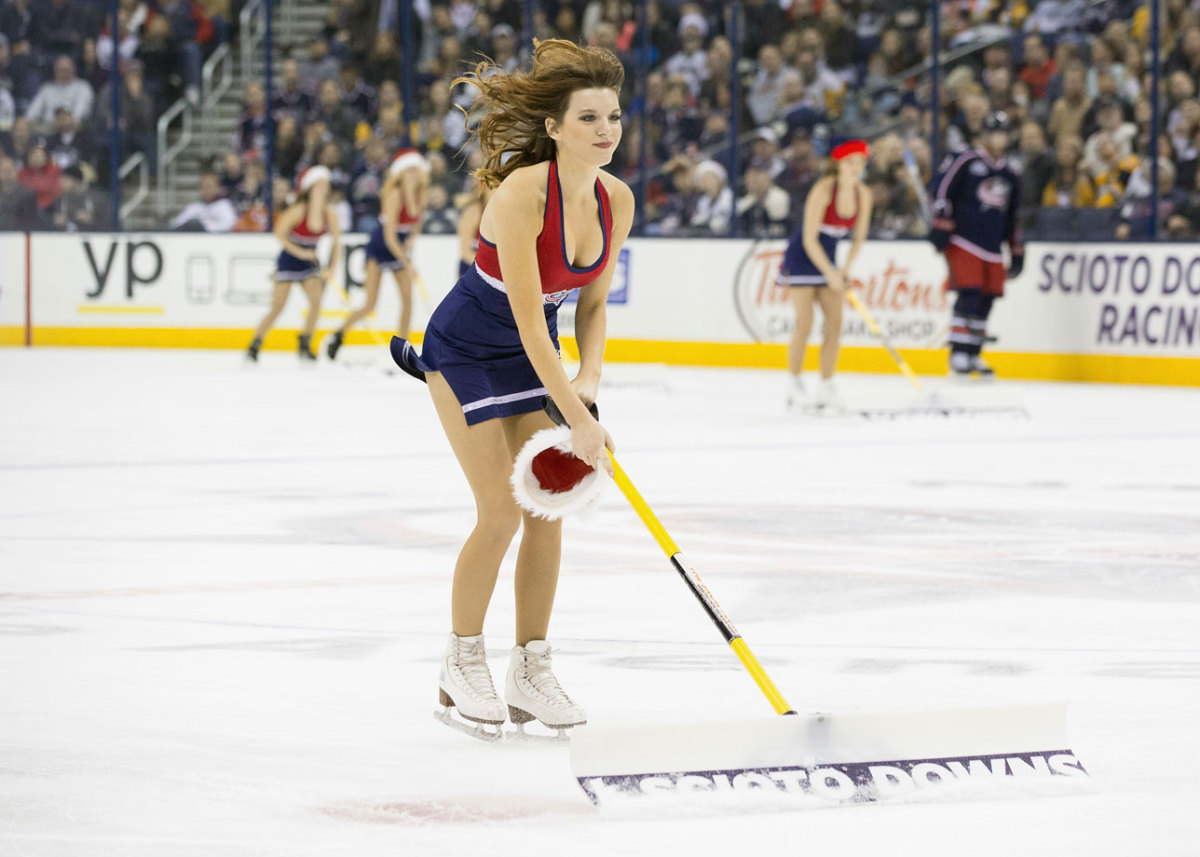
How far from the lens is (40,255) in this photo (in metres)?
17.1

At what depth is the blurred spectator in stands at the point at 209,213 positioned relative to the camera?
17203mm

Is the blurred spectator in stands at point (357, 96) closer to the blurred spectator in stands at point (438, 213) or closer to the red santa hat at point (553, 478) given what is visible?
the blurred spectator in stands at point (438, 213)

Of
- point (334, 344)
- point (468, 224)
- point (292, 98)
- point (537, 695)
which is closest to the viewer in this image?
point (537, 695)

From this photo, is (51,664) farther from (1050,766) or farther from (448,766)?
(1050,766)

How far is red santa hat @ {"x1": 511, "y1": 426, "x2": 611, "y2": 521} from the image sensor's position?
3.52 meters

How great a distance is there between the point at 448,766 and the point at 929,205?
1087 centimetres

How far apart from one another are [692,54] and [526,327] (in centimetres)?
1270

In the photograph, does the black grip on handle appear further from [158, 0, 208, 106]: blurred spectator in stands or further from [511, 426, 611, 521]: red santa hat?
[158, 0, 208, 106]: blurred spectator in stands

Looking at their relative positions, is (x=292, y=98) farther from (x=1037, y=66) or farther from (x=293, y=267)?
(x=1037, y=66)

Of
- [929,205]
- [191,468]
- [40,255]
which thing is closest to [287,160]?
[40,255]

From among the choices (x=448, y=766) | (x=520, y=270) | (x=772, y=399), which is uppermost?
(x=520, y=270)

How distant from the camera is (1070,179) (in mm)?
13383

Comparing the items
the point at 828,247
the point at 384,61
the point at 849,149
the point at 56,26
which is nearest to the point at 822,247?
the point at 828,247

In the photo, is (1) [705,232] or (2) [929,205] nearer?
(2) [929,205]
